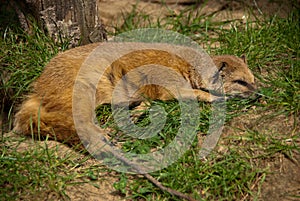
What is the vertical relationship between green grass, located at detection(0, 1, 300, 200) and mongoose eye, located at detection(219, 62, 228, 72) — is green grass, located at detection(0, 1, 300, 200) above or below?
below

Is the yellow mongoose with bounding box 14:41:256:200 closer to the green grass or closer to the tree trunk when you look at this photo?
the green grass

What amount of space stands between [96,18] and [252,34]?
149cm

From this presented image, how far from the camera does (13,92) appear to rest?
14.1 ft

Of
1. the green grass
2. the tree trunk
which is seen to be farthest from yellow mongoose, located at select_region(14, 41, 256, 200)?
the tree trunk

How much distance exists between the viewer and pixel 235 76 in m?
3.91

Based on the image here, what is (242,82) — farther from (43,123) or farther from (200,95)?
(43,123)

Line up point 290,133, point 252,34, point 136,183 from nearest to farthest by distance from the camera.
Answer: point 136,183
point 290,133
point 252,34

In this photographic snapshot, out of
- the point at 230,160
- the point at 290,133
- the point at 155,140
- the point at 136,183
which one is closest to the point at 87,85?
the point at 155,140

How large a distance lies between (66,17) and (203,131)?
68.2 inches

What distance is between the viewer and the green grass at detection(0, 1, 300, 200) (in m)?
3.22

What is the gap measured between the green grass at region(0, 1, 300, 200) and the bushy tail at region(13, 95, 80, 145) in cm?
13

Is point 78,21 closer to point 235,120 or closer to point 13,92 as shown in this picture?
point 13,92

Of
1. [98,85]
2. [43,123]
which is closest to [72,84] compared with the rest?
[98,85]

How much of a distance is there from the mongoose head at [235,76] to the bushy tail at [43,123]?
4.26ft
